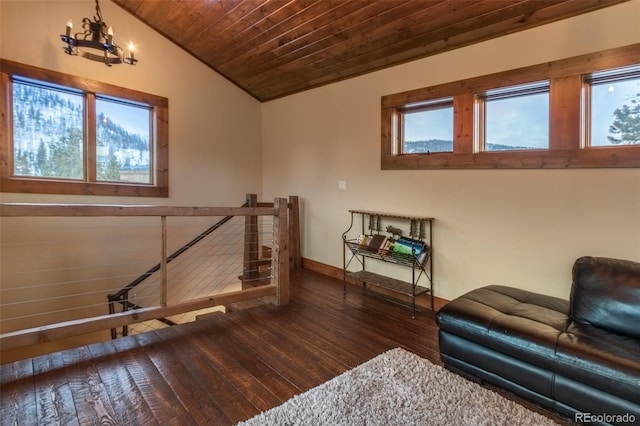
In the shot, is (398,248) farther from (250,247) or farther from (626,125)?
(626,125)

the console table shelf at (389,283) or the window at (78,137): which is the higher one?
the window at (78,137)

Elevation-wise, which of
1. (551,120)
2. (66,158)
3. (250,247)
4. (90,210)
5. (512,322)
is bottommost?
(512,322)

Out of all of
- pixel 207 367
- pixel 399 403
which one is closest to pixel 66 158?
pixel 207 367

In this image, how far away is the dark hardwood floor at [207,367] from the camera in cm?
179

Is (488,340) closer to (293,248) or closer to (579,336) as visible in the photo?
Result: (579,336)

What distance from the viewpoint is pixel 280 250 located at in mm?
3299

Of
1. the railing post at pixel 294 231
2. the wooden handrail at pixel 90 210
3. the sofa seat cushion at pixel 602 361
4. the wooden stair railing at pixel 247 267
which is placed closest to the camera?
the sofa seat cushion at pixel 602 361

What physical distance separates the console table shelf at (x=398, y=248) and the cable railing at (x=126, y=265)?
3.02 ft

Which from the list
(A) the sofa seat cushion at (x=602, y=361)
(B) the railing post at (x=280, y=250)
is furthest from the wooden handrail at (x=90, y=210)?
(A) the sofa seat cushion at (x=602, y=361)

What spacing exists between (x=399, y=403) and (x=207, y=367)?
1.26 m

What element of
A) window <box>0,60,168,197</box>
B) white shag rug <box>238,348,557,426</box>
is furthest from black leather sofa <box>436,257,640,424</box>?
window <box>0,60,168,197</box>

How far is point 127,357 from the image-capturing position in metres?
2.31

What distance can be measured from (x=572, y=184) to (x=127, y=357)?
11.6 ft

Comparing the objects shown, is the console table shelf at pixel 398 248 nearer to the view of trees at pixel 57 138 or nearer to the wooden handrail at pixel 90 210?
the wooden handrail at pixel 90 210
